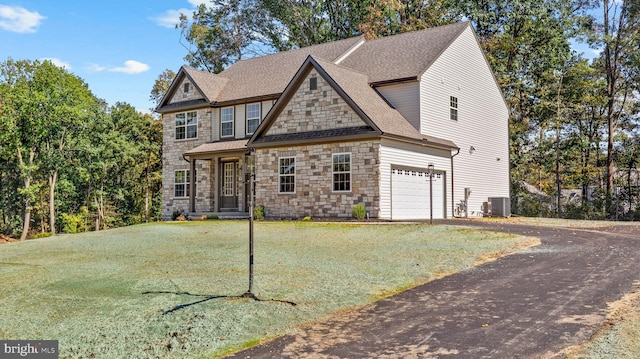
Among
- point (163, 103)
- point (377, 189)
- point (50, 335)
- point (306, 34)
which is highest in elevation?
point (306, 34)

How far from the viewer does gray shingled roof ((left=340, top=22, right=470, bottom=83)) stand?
2367cm

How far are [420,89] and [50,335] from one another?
1865 centimetres

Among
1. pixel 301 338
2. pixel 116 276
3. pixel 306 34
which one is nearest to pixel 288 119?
pixel 116 276

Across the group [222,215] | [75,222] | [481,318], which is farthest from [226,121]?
[481,318]

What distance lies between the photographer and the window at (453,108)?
25.0 m

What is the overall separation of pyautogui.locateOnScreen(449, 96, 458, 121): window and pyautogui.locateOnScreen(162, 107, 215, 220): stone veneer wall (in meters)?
12.2

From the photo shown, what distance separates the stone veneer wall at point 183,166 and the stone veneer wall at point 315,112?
6270mm

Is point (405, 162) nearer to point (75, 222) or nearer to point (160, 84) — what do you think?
point (75, 222)

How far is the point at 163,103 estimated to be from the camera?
30.3 meters

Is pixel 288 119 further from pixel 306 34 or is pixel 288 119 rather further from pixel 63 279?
pixel 306 34

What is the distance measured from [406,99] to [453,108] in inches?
128

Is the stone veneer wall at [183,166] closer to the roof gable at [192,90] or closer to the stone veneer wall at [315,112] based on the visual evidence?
the roof gable at [192,90]

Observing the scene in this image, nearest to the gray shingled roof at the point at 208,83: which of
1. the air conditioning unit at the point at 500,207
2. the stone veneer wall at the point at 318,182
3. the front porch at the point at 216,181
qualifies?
the front porch at the point at 216,181

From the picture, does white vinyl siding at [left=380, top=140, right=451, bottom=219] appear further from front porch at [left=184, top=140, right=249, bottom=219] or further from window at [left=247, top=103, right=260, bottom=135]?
window at [left=247, top=103, right=260, bottom=135]
